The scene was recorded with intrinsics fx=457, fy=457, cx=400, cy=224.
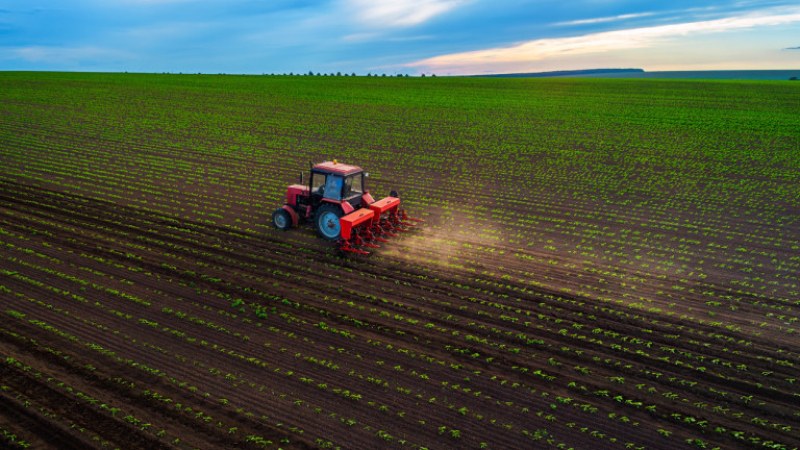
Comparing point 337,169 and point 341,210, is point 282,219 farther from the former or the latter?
point 337,169

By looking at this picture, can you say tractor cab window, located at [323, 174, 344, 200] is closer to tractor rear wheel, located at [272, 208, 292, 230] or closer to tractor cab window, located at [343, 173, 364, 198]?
tractor cab window, located at [343, 173, 364, 198]

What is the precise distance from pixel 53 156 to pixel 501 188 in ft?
68.1

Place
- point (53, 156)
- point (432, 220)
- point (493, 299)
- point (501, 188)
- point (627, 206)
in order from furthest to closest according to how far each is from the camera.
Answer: point (53, 156) < point (501, 188) < point (627, 206) < point (432, 220) < point (493, 299)

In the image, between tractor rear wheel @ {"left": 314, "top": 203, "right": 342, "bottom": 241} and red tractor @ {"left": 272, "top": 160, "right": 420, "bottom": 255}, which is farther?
tractor rear wheel @ {"left": 314, "top": 203, "right": 342, "bottom": 241}

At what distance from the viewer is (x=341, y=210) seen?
11.6 meters

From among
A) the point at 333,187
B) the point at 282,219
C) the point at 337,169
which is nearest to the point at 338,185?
the point at 333,187

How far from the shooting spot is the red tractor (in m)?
11.4

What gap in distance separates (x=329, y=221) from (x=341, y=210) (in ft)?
1.53

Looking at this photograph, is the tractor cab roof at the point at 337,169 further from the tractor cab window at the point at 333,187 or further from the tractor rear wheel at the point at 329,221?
the tractor rear wheel at the point at 329,221

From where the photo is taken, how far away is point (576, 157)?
934 inches

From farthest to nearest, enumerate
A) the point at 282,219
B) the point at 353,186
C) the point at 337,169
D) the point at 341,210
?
the point at 282,219, the point at 353,186, the point at 337,169, the point at 341,210

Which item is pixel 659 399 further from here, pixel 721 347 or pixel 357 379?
pixel 357 379

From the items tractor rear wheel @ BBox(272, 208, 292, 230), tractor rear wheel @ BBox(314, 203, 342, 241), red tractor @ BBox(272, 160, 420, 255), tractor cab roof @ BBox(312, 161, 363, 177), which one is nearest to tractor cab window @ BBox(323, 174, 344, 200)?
red tractor @ BBox(272, 160, 420, 255)

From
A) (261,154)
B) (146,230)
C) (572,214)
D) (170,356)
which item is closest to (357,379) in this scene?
(170,356)
